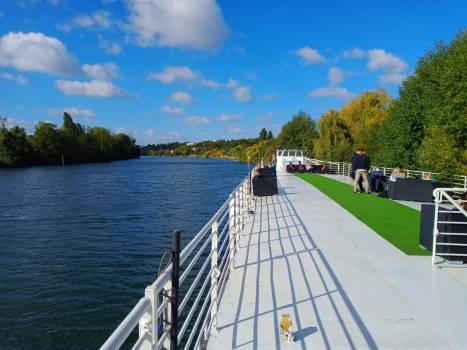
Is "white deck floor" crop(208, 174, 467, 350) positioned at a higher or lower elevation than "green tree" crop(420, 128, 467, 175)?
lower

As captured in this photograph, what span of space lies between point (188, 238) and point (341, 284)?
9051mm

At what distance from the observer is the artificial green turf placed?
775 cm

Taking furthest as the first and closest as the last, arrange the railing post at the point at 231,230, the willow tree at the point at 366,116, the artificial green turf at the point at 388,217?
the willow tree at the point at 366,116
the artificial green turf at the point at 388,217
the railing post at the point at 231,230

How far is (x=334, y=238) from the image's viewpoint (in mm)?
8008

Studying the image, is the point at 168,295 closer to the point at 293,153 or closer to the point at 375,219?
the point at 375,219

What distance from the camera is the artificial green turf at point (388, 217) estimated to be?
305 inches

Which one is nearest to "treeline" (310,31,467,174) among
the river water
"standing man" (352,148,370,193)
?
"standing man" (352,148,370,193)

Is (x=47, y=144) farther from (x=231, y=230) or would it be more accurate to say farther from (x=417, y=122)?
(x=231, y=230)

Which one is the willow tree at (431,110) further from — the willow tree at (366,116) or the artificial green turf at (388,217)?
the artificial green turf at (388,217)

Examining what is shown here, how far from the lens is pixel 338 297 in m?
4.81

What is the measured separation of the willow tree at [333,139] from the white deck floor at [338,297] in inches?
1433

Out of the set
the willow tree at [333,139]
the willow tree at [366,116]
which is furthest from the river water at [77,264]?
the willow tree at [333,139]

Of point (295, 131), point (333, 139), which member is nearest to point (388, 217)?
point (333, 139)

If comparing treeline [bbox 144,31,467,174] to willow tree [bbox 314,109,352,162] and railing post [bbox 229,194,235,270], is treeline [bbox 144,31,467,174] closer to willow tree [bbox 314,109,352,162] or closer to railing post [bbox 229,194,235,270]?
willow tree [bbox 314,109,352,162]
